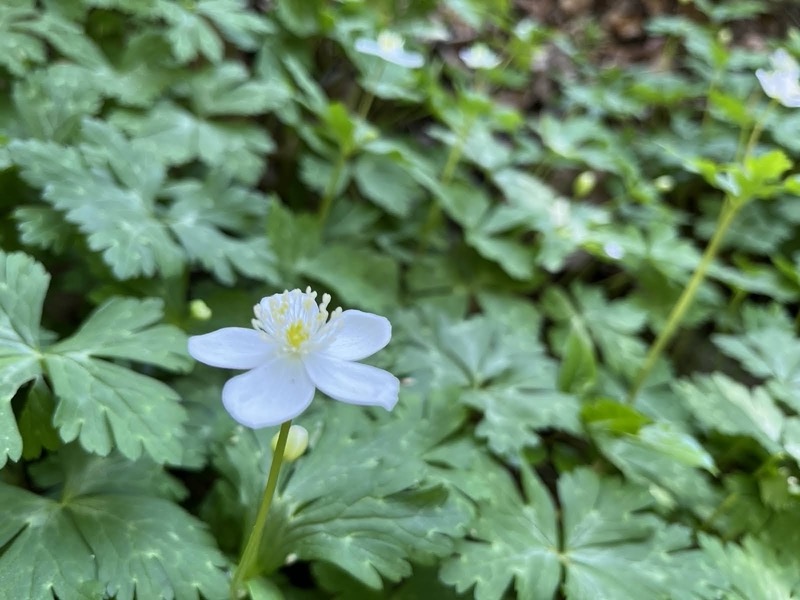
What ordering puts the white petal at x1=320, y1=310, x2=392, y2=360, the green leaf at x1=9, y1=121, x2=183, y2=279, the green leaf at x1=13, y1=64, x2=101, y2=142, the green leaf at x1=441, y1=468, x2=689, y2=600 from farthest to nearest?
the green leaf at x1=13, y1=64, x2=101, y2=142
the green leaf at x1=9, y1=121, x2=183, y2=279
the green leaf at x1=441, y1=468, x2=689, y2=600
the white petal at x1=320, y1=310, x2=392, y2=360

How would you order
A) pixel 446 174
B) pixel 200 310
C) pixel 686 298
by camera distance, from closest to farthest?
pixel 200 310, pixel 686 298, pixel 446 174

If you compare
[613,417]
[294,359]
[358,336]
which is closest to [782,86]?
[613,417]

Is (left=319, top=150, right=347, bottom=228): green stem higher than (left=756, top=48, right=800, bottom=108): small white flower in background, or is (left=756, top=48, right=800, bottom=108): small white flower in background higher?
(left=756, top=48, right=800, bottom=108): small white flower in background

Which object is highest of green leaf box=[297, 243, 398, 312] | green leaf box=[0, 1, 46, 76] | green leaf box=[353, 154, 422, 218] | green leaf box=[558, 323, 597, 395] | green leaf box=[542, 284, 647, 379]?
green leaf box=[0, 1, 46, 76]

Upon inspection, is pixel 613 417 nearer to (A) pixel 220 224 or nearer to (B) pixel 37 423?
(A) pixel 220 224

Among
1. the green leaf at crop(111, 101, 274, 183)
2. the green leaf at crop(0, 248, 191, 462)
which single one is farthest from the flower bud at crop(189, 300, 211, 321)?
the green leaf at crop(111, 101, 274, 183)

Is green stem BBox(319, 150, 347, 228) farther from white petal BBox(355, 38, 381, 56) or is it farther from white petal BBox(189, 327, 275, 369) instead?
white petal BBox(189, 327, 275, 369)

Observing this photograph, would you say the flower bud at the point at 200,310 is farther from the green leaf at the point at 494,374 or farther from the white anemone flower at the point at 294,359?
the white anemone flower at the point at 294,359
